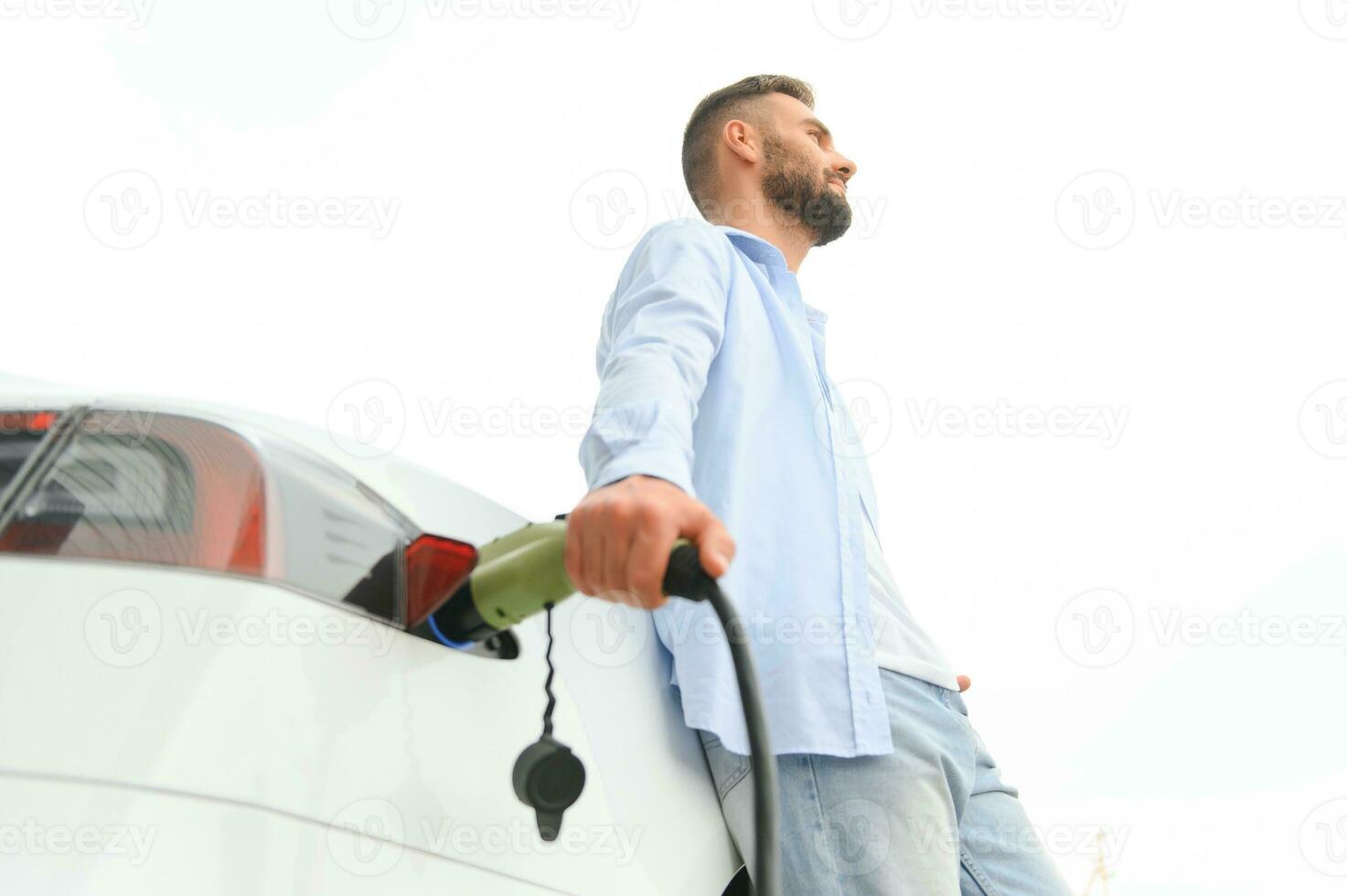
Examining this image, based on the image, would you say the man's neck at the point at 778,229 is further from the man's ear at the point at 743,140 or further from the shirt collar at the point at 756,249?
the shirt collar at the point at 756,249

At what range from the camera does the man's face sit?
2.64 meters

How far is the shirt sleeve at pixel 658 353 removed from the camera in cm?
126

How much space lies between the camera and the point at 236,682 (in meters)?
1.01

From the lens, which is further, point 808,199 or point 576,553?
point 808,199

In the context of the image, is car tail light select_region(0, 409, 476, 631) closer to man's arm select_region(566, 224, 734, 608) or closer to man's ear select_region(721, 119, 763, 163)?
man's arm select_region(566, 224, 734, 608)

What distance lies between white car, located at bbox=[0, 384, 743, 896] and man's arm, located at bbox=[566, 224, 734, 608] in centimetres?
18

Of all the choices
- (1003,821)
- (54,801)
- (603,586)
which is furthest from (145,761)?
(1003,821)

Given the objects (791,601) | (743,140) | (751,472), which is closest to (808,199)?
(743,140)

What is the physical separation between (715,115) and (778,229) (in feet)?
1.74

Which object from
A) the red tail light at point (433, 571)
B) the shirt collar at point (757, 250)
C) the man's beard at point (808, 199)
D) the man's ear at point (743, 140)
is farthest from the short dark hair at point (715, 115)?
the red tail light at point (433, 571)

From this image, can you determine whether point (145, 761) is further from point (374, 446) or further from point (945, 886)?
point (945, 886)

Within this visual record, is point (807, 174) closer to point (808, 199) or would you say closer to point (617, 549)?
point (808, 199)

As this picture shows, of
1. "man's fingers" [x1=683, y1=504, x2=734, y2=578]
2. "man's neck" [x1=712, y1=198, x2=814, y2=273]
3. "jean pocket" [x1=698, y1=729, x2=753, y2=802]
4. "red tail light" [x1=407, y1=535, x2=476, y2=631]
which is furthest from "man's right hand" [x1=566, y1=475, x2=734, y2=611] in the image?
"man's neck" [x1=712, y1=198, x2=814, y2=273]

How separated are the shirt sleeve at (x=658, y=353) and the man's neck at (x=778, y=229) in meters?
0.75
